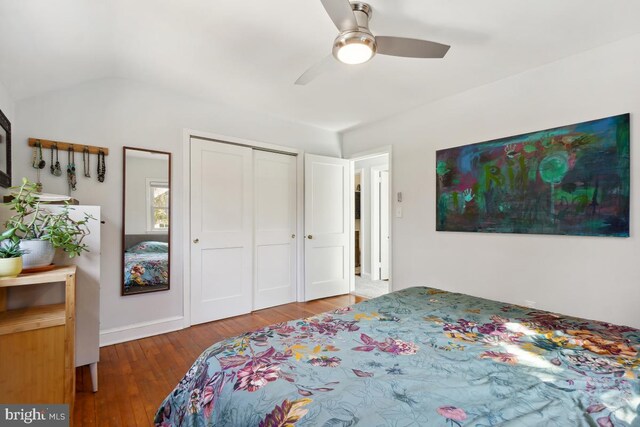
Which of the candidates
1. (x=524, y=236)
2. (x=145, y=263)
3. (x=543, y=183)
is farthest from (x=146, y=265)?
(x=543, y=183)

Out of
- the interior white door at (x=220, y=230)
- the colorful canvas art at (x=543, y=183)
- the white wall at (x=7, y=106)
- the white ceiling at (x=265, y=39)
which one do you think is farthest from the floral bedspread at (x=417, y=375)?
the white wall at (x=7, y=106)

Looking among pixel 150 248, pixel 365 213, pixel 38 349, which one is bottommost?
pixel 38 349

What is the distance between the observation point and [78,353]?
193cm

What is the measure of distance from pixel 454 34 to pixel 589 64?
1.11m

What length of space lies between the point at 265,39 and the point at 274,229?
2203 millimetres

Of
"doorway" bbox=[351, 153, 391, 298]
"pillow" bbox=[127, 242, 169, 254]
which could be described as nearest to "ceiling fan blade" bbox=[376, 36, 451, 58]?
"pillow" bbox=[127, 242, 169, 254]

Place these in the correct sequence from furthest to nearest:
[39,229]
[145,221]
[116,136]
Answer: [145,221] → [116,136] → [39,229]

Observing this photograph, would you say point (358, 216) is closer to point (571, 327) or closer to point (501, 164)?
point (501, 164)

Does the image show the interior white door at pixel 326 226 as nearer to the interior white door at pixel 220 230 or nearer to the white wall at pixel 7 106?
the interior white door at pixel 220 230

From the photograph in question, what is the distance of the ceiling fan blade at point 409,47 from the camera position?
1.68 meters

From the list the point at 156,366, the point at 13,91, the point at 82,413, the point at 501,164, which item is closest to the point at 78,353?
the point at 82,413

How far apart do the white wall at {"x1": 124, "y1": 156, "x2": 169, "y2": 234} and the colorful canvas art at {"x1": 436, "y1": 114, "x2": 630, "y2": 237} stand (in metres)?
2.88

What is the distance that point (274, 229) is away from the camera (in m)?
3.77

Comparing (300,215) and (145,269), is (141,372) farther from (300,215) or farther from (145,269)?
(300,215)
